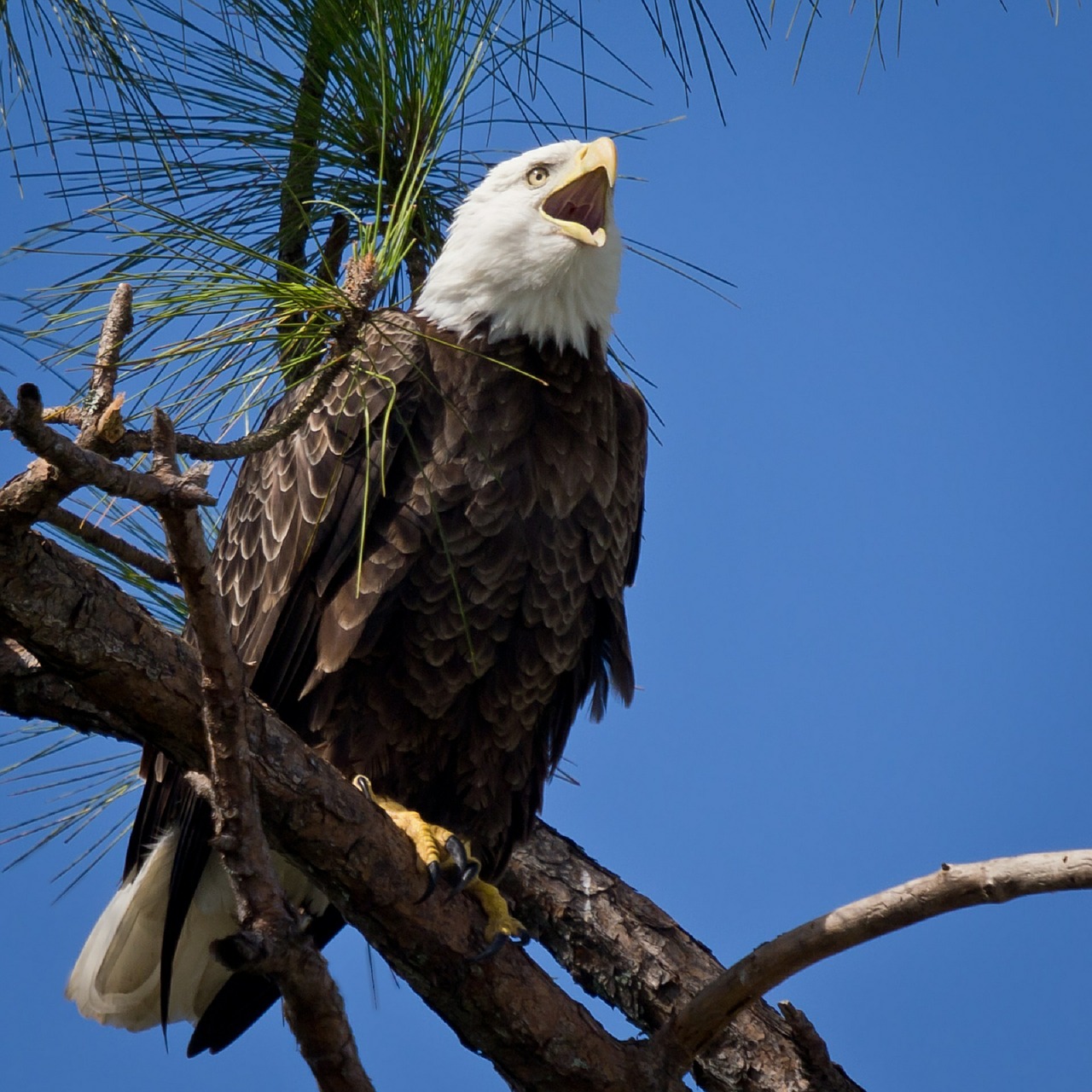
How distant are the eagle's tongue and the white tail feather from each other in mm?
1526

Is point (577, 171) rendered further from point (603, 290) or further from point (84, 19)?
point (84, 19)

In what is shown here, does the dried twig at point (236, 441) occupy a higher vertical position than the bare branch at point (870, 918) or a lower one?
lower

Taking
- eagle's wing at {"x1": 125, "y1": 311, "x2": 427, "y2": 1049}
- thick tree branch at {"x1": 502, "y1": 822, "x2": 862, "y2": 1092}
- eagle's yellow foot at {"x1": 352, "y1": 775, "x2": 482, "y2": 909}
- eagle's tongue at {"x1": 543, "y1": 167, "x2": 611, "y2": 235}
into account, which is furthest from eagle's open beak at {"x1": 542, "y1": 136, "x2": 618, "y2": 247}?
thick tree branch at {"x1": 502, "y1": 822, "x2": 862, "y2": 1092}

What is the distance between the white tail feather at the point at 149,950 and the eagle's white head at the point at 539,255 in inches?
49.7

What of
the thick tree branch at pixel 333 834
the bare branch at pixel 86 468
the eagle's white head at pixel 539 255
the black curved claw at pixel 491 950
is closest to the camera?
the bare branch at pixel 86 468

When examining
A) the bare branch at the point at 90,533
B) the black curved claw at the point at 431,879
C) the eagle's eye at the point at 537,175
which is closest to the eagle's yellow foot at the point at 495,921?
the black curved claw at the point at 431,879

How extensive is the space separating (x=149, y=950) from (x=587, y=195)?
1.89 metres

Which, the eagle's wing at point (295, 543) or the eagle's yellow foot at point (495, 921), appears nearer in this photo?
the eagle's yellow foot at point (495, 921)

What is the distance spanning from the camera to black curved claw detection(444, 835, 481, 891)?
8.39ft

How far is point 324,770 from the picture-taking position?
7.37ft

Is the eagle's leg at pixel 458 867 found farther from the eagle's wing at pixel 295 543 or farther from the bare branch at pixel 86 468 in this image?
the bare branch at pixel 86 468

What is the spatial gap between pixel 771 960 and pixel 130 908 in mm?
1507

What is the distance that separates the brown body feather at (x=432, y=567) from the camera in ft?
8.73

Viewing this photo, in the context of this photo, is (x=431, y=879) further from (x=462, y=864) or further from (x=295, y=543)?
(x=295, y=543)
